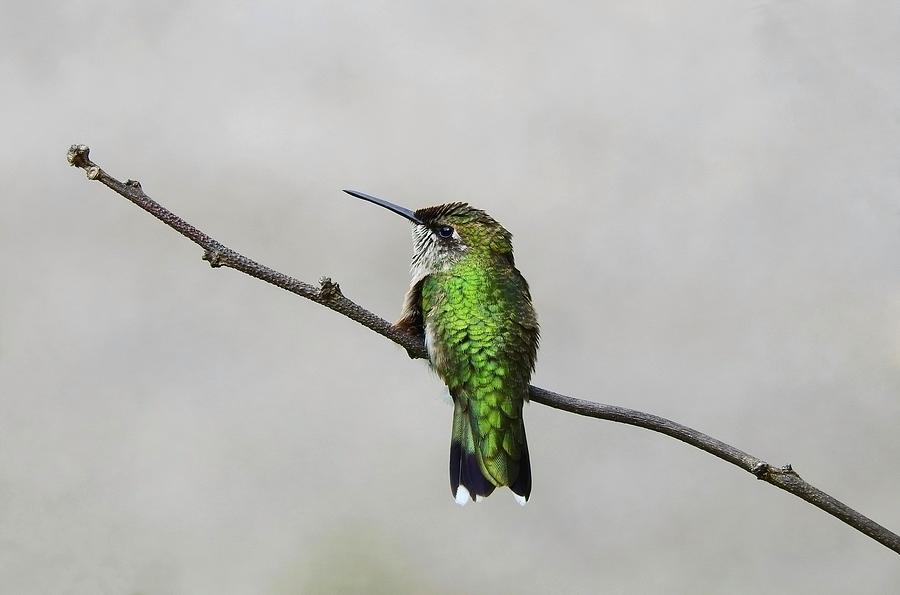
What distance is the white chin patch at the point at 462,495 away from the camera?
1059mm

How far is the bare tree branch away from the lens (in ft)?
2.77

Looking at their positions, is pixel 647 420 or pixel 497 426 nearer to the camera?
pixel 647 420

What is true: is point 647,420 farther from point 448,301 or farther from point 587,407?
point 448,301

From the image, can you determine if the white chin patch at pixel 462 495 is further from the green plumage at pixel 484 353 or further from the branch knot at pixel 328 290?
the branch knot at pixel 328 290

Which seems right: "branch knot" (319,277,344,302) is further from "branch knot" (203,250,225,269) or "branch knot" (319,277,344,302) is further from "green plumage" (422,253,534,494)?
"green plumage" (422,253,534,494)

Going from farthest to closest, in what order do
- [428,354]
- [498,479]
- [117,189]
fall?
[428,354], [498,479], [117,189]

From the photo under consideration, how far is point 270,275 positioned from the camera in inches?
34.7

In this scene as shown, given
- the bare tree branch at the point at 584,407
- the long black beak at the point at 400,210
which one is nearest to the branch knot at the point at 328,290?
the bare tree branch at the point at 584,407

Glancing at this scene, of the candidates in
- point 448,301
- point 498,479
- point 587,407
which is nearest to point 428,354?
point 448,301

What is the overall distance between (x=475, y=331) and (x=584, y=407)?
26 cm

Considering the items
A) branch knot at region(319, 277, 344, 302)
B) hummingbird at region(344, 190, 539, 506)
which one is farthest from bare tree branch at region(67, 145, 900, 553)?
hummingbird at region(344, 190, 539, 506)

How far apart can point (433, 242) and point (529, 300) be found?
0.16m

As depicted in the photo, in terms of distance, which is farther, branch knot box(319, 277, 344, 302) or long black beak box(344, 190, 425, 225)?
long black beak box(344, 190, 425, 225)

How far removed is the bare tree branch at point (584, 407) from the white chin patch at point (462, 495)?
200mm
